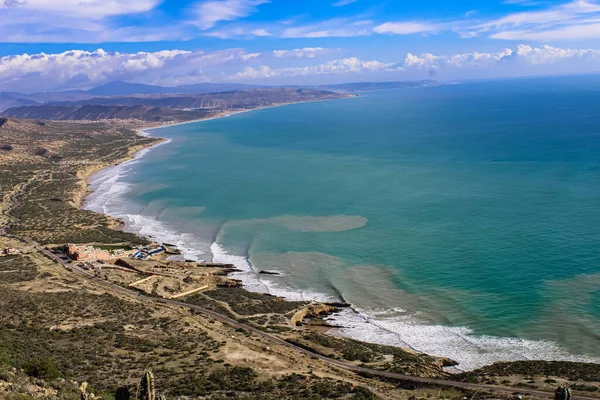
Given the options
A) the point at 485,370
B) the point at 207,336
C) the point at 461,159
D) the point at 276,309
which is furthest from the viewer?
the point at 461,159

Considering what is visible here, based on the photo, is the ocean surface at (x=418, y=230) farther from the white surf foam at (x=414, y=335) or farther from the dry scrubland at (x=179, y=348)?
the dry scrubland at (x=179, y=348)

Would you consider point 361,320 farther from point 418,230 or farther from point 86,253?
point 86,253

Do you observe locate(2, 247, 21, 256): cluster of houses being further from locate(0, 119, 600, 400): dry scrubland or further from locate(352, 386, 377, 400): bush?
locate(352, 386, 377, 400): bush

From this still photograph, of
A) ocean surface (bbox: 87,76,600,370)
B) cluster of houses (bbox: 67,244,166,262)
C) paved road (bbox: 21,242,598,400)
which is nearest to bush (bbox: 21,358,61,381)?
paved road (bbox: 21,242,598,400)

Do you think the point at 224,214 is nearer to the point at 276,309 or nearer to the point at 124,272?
the point at 124,272

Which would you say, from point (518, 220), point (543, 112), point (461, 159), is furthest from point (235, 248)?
point (543, 112)

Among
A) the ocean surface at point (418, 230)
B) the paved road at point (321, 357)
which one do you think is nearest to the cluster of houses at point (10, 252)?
the paved road at point (321, 357)

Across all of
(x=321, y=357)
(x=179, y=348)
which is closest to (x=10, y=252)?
(x=179, y=348)
